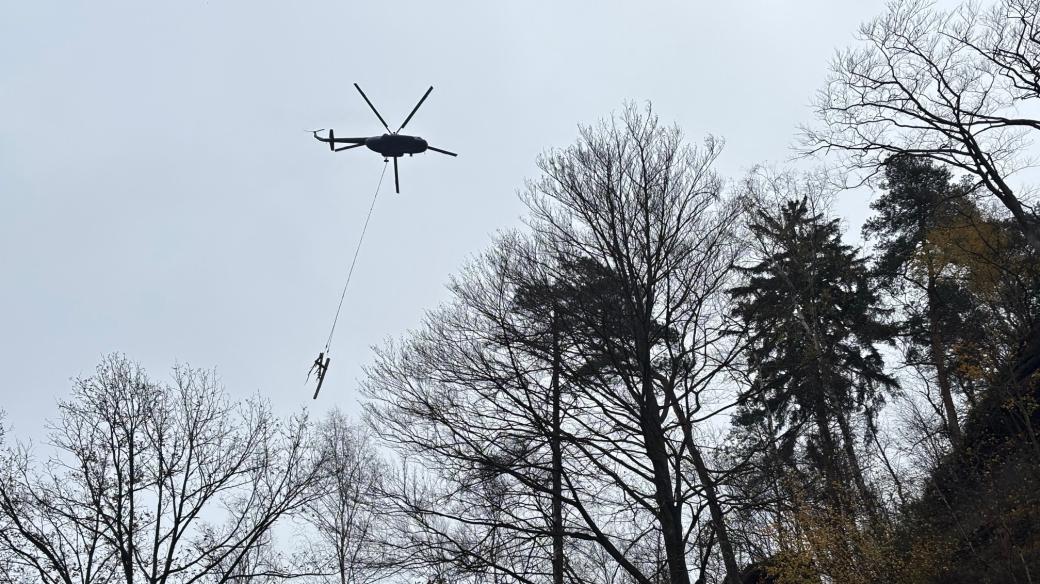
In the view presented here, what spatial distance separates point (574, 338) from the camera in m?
9.29

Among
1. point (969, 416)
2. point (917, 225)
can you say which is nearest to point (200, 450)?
point (969, 416)

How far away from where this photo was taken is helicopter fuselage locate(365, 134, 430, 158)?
9570mm

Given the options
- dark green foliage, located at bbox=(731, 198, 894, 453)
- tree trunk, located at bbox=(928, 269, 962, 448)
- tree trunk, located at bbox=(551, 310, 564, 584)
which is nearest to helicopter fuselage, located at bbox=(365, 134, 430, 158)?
tree trunk, located at bbox=(551, 310, 564, 584)

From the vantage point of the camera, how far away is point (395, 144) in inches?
377

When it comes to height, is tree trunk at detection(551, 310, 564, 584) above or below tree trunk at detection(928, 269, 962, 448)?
below

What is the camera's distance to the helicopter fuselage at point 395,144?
9570 mm

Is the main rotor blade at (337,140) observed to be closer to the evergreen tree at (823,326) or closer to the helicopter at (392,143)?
the helicopter at (392,143)

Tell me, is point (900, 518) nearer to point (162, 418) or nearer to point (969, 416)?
point (969, 416)

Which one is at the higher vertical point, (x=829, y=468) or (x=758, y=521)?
(x=829, y=468)

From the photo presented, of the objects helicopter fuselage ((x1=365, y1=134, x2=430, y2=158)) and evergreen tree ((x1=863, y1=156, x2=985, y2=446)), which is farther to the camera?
evergreen tree ((x1=863, y1=156, x2=985, y2=446))

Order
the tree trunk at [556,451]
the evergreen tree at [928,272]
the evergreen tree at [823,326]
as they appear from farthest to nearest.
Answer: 1. the evergreen tree at [928,272]
2. the evergreen tree at [823,326]
3. the tree trunk at [556,451]

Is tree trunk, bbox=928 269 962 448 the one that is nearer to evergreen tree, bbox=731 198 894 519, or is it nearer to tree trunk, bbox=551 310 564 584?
evergreen tree, bbox=731 198 894 519

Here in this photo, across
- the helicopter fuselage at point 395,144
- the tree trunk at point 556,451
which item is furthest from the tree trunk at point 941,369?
the helicopter fuselage at point 395,144

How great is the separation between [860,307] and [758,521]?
1142 cm
